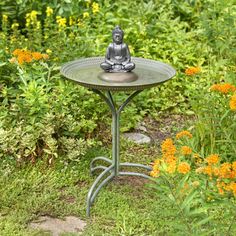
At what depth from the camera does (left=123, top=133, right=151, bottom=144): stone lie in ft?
18.0

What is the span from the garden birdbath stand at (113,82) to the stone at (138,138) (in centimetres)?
61

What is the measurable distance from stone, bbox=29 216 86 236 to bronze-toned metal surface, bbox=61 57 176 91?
37.4 inches

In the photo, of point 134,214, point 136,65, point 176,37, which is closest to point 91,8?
point 176,37

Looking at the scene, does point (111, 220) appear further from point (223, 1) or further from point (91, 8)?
point (91, 8)

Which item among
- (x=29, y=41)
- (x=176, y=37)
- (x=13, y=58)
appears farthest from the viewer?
(x=176, y=37)

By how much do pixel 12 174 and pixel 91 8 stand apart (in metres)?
2.86

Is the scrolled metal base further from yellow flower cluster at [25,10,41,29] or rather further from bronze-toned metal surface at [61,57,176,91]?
yellow flower cluster at [25,10,41,29]

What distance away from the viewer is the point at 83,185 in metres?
4.72

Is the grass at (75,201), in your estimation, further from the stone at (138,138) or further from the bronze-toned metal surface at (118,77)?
the bronze-toned metal surface at (118,77)

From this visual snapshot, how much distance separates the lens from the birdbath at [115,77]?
13.5 feet

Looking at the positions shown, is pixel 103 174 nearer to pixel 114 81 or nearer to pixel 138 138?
pixel 114 81

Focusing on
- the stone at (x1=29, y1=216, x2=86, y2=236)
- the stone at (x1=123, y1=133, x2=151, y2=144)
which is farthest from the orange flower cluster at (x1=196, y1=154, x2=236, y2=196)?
the stone at (x1=123, y1=133, x2=151, y2=144)

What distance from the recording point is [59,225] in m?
4.18

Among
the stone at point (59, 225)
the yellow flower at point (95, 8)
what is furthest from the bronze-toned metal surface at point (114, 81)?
the yellow flower at point (95, 8)
